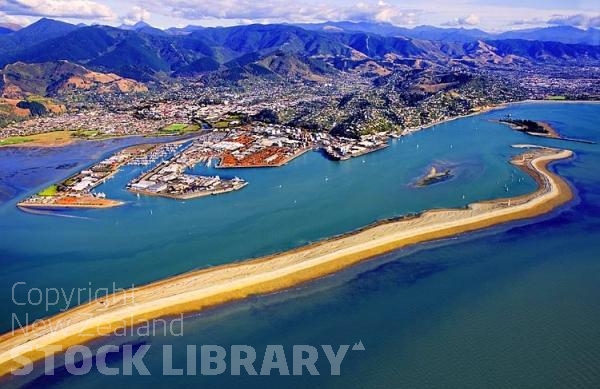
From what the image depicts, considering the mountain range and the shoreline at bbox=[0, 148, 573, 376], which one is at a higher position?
the mountain range

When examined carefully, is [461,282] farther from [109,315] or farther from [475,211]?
[109,315]

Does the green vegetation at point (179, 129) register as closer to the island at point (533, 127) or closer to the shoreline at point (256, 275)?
the shoreline at point (256, 275)

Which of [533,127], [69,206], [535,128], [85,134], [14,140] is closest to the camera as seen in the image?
[69,206]

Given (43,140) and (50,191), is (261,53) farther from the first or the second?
(50,191)

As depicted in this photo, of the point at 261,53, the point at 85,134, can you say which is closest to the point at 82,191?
the point at 85,134

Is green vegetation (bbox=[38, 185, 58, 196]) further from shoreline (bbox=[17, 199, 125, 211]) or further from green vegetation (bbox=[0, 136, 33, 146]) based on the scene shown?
green vegetation (bbox=[0, 136, 33, 146])

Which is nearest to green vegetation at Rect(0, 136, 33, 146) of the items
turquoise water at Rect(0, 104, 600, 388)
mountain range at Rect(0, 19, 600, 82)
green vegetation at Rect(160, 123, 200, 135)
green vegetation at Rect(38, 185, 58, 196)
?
green vegetation at Rect(160, 123, 200, 135)

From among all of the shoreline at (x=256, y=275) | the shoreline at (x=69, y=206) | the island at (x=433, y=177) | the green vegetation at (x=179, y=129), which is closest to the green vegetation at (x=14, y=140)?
the green vegetation at (x=179, y=129)
